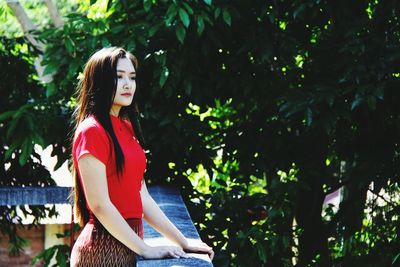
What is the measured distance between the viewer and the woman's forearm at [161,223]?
284 cm

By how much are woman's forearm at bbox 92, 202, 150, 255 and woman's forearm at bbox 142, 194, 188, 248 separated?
0.98 ft

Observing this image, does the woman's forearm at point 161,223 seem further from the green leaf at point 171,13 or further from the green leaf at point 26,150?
the green leaf at point 26,150

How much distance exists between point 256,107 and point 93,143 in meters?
2.64

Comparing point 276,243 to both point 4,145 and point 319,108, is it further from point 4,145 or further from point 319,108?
point 4,145

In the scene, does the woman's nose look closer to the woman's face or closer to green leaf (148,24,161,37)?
the woman's face

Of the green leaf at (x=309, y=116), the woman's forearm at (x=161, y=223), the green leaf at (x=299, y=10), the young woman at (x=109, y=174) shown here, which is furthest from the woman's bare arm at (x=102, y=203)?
the green leaf at (x=299, y=10)

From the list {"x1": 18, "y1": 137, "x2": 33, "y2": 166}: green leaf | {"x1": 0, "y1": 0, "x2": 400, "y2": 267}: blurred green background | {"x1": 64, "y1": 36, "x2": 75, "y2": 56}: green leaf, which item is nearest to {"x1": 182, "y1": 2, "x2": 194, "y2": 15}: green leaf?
{"x1": 0, "y1": 0, "x2": 400, "y2": 267}: blurred green background

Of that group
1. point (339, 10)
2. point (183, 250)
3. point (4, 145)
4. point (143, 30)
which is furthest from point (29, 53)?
point (183, 250)

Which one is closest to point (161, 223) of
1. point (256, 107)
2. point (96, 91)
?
point (96, 91)

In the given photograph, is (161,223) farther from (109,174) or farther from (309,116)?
(309,116)

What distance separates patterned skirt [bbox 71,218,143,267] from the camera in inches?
102

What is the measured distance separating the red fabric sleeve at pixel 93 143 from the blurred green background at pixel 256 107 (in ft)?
5.46

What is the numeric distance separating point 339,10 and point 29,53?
2.33 m

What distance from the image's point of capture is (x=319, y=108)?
4113 mm
